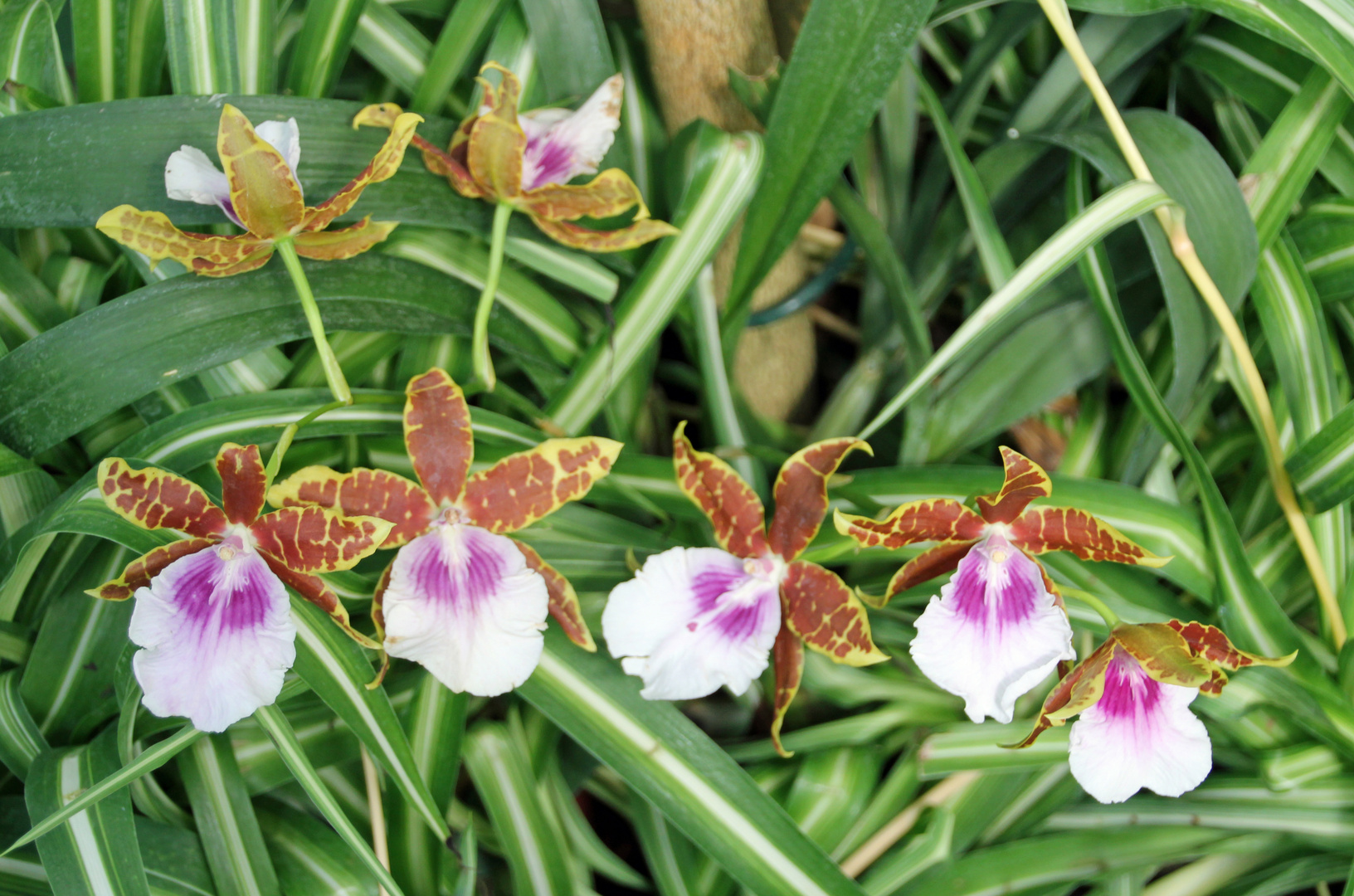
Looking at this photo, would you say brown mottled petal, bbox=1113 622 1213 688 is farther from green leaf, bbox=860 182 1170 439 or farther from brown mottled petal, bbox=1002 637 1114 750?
green leaf, bbox=860 182 1170 439

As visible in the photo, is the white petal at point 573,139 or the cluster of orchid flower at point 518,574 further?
the white petal at point 573,139

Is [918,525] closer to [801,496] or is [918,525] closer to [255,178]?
[801,496]

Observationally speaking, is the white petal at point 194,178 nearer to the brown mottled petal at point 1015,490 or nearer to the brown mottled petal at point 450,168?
the brown mottled petal at point 450,168

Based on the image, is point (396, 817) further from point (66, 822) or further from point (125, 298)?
point (125, 298)

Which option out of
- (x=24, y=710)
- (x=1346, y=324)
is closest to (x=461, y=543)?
(x=24, y=710)

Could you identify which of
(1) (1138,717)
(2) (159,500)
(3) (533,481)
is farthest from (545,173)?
(1) (1138,717)

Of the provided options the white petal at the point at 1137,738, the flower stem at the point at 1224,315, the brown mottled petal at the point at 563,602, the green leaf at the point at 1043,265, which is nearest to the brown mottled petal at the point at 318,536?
the brown mottled petal at the point at 563,602
